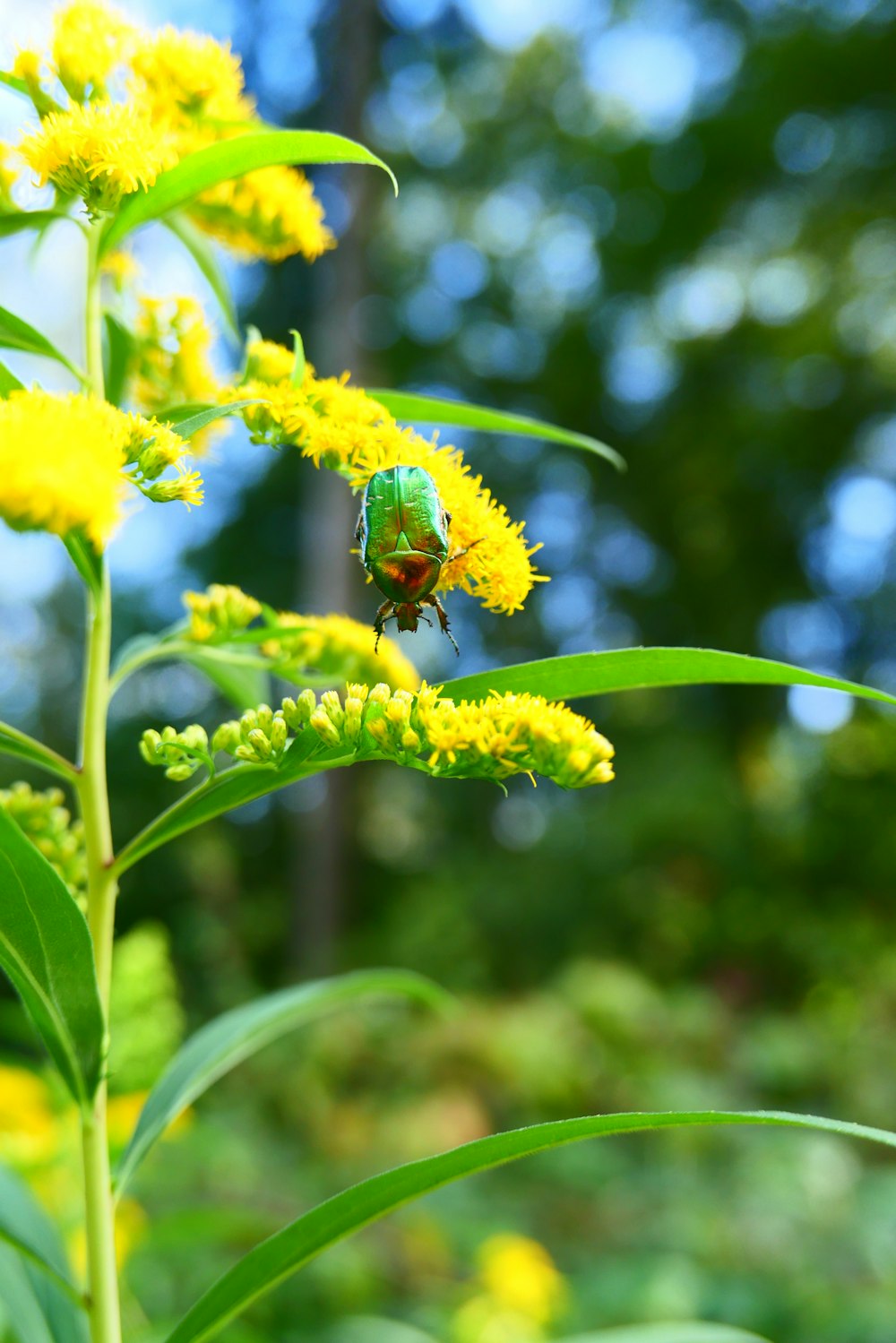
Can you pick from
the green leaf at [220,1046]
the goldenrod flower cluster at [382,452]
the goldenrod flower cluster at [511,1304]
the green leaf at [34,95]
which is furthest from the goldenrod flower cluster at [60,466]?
the goldenrod flower cluster at [511,1304]

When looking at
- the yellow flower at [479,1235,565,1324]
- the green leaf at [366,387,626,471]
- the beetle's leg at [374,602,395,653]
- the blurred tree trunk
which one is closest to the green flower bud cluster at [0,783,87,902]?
the beetle's leg at [374,602,395,653]

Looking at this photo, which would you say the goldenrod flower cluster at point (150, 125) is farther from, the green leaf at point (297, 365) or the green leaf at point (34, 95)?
the green leaf at point (297, 365)

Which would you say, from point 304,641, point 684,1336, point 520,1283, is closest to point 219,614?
point 304,641

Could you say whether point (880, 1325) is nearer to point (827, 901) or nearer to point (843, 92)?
point (827, 901)

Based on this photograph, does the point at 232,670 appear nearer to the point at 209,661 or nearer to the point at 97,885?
the point at 209,661

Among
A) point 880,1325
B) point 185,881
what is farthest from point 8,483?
point 185,881

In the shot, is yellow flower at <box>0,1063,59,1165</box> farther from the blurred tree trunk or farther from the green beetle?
the blurred tree trunk
